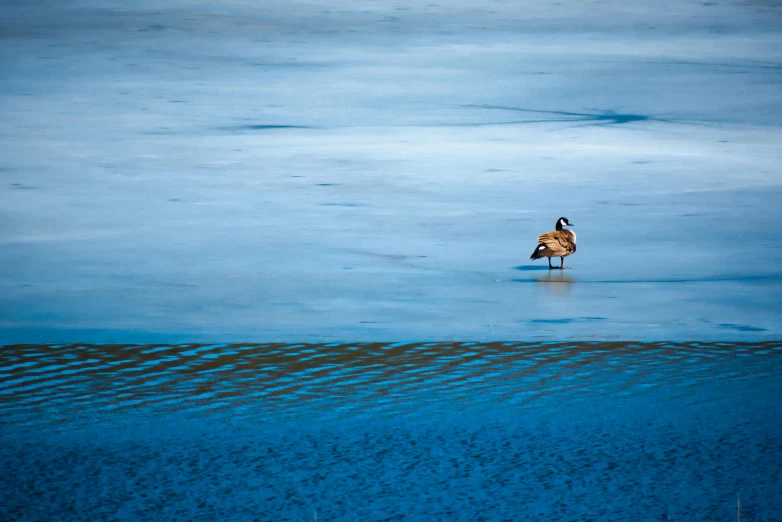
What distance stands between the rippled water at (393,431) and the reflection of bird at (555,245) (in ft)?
5.98

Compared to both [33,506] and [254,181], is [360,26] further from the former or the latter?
[33,506]

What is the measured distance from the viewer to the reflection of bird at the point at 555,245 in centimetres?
841

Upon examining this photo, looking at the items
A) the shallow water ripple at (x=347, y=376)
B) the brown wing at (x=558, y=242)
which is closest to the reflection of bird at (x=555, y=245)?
the brown wing at (x=558, y=242)

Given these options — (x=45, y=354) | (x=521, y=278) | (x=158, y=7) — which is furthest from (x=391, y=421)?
(x=158, y=7)

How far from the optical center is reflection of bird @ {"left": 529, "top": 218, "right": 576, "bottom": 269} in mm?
8414

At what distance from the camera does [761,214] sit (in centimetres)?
992

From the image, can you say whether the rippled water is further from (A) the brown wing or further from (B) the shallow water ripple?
(A) the brown wing

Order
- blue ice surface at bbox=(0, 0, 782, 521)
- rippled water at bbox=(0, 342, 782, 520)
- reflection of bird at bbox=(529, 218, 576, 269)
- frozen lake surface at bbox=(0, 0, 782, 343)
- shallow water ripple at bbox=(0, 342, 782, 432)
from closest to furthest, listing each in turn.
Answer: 1. rippled water at bbox=(0, 342, 782, 520)
2. blue ice surface at bbox=(0, 0, 782, 521)
3. shallow water ripple at bbox=(0, 342, 782, 432)
4. frozen lake surface at bbox=(0, 0, 782, 343)
5. reflection of bird at bbox=(529, 218, 576, 269)

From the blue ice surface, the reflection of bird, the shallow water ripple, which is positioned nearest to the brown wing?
the reflection of bird

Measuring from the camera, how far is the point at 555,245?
8.44 metres

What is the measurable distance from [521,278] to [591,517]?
405 centimetres

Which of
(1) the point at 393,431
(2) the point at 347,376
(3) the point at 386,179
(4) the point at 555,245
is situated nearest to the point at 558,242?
(4) the point at 555,245

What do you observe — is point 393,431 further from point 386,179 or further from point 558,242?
point 386,179

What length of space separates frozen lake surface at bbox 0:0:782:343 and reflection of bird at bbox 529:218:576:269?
165 millimetres
